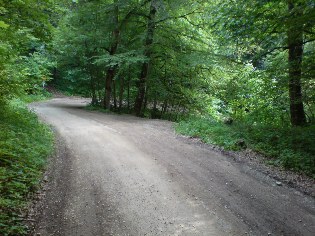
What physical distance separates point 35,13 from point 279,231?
8.81 meters

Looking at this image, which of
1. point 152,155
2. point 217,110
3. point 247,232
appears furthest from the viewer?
point 217,110

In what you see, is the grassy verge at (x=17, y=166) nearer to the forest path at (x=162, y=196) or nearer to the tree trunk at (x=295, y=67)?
the forest path at (x=162, y=196)

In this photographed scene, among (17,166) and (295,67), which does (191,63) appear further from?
(17,166)

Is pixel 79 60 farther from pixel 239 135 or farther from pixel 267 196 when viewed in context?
pixel 267 196

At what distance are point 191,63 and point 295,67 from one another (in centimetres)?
605

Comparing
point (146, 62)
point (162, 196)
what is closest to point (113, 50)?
point (146, 62)

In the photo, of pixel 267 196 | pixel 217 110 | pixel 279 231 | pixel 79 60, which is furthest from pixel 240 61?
pixel 79 60

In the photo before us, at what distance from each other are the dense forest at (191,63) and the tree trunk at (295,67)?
0.04 metres

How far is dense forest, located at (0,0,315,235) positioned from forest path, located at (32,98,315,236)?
0.95m

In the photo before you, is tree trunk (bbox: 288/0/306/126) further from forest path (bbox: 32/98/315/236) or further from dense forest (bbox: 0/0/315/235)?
forest path (bbox: 32/98/315/236)

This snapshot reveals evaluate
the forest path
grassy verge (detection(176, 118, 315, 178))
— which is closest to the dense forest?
grassy verge (detection(176, 118, 315, 178))

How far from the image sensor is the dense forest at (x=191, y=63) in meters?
8.30

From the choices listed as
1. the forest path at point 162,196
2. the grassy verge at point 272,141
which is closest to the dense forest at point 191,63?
the grassy verge at point 272,141

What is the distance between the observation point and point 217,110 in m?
19.9
